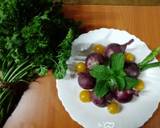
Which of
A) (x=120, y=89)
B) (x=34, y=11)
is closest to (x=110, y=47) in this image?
(x=120, y=89)

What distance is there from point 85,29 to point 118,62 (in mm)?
183

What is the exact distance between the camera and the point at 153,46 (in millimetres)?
1020

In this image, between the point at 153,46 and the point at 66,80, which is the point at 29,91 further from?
the point at 153,46

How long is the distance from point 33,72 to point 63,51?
109 millimetres

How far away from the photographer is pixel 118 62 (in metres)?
0.90

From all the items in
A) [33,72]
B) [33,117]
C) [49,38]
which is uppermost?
[49,38]

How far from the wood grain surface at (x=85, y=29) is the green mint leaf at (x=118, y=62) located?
0.53 ft

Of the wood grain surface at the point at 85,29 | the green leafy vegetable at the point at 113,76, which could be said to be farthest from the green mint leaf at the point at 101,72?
the wood grain surface at the point at 85,29

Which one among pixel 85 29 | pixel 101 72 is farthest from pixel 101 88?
pixel 85 29

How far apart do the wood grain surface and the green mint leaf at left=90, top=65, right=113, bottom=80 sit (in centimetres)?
14

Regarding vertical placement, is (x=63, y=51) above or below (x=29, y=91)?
above

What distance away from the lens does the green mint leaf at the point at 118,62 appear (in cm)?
89

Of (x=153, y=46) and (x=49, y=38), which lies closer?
(x=49, y=38)

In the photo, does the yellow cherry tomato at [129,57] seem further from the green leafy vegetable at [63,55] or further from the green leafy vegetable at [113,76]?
the green leafy vegetable at [63,55]
